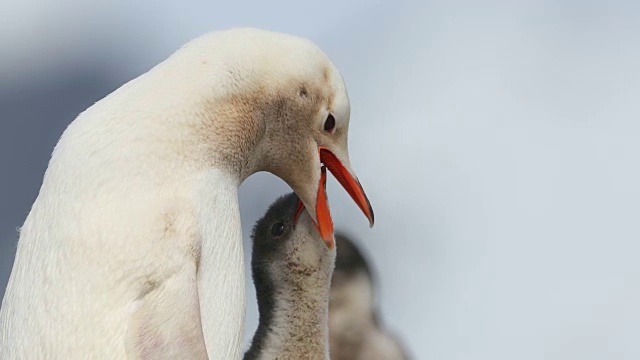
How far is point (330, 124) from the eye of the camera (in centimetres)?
397

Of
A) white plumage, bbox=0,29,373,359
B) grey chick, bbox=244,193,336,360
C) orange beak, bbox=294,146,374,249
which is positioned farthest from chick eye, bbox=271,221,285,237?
white plumage, bbox=0,29,373,359

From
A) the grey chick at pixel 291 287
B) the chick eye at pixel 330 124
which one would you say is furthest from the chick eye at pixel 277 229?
the chick eye at pixel 330 124

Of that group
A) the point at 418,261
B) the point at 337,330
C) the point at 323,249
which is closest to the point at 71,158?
the point at 323,249

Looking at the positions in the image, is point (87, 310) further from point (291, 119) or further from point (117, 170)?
point (291, 119)

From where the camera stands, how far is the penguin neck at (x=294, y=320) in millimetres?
4539

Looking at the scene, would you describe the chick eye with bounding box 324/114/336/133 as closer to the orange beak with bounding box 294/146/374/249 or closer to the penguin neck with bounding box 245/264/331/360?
the orange beak with bounding box 294/146/374/249

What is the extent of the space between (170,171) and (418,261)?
9267mm

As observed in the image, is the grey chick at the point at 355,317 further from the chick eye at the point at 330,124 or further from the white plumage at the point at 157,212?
the white plumage at the point at 157,212

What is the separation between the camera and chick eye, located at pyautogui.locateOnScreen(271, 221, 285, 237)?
470 cm

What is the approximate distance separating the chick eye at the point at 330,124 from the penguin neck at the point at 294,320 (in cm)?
75

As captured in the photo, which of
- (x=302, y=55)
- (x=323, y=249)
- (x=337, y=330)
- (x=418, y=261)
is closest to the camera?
(x=302, y=55)

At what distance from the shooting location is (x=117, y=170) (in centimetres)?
353

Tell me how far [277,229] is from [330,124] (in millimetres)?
801

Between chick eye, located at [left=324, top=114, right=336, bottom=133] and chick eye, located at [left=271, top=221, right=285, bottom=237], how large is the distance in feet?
2.48
